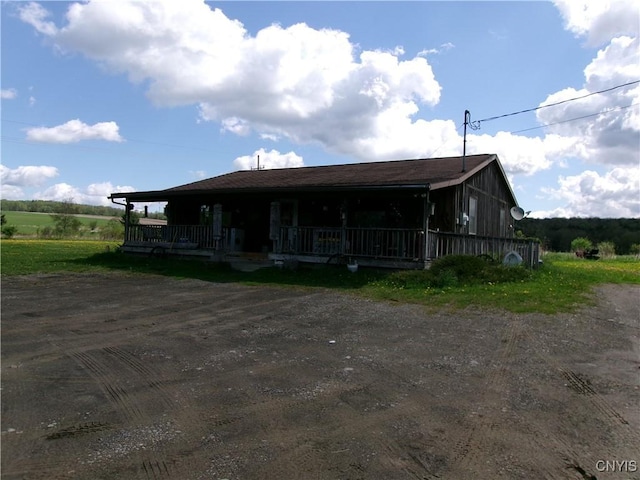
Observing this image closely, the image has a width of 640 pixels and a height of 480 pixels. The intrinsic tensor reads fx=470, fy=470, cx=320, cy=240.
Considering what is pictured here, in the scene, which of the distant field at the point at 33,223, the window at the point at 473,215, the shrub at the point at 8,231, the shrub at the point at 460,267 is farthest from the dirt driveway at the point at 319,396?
the distant field at the point at 33,223

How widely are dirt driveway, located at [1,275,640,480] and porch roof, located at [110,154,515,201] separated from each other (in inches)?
242

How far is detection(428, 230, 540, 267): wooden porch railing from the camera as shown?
14.4 m

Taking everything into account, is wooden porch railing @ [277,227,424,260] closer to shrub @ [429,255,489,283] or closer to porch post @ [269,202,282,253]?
porch post @ [269,202,282,253]

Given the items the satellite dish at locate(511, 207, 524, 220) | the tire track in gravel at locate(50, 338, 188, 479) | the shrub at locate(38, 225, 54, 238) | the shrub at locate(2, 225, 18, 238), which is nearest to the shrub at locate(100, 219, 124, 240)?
the shrub at locate(38, 225, 54, 238)

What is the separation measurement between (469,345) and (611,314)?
14.0 ft

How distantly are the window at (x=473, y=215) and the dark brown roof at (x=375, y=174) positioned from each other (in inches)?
55.4

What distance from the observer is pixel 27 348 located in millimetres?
6324

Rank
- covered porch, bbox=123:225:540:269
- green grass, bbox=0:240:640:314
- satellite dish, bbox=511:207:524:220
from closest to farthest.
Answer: green grass, bbox=0:240:640:314
covered porch, bbox=123:225:540:269
satellite dish, bbox=511:207:524:220

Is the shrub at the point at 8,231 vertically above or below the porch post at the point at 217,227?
below

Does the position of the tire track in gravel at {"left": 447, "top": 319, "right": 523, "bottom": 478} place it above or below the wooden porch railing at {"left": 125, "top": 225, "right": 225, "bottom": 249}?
below

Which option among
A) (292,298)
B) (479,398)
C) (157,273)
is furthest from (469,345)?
(157,273)

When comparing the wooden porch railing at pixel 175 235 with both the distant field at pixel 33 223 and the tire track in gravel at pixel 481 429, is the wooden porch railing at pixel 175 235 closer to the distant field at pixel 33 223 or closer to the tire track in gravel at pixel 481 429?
the tire track in gravel at pixel 481 429

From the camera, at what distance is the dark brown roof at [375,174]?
48.0 ft

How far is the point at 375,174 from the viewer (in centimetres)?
Answer: 1728
